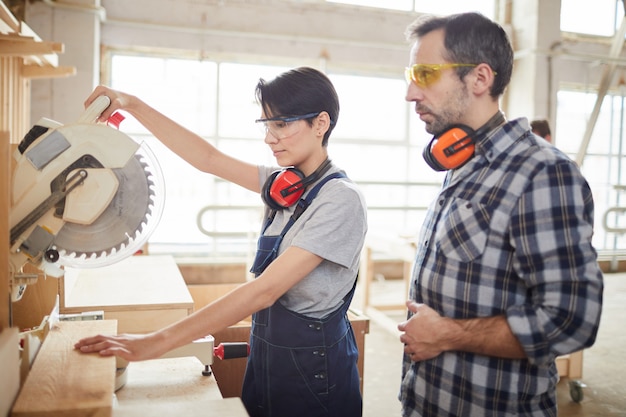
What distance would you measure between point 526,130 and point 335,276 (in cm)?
57

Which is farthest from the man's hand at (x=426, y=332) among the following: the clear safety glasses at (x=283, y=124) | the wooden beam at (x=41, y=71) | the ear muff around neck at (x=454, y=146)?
the wooden beam at (x=41, y=71)

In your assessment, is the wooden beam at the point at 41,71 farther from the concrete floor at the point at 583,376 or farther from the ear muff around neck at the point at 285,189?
the concrete floor at the point at 583,376

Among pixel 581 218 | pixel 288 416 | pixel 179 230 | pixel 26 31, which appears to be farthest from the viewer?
pixel 179 230

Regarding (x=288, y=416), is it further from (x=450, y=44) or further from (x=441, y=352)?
(x=450, y=44)

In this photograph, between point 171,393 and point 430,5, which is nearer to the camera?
point 171,393

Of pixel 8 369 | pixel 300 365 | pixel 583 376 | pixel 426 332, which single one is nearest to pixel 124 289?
pixel 300 365

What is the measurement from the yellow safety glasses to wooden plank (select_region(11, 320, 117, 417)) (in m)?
0.88

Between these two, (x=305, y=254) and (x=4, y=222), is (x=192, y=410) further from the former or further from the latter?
(x=4, y=222)

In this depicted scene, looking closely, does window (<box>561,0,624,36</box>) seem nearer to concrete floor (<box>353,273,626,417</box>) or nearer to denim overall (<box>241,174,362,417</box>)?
concrete floor (<box>353,273,626,417</box>)

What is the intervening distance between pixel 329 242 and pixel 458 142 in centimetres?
37

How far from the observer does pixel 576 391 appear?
3.13m

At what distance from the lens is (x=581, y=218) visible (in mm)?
1004

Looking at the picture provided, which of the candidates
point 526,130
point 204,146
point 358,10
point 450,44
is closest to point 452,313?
point 526,130

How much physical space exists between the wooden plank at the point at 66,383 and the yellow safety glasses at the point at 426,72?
881 mm
